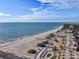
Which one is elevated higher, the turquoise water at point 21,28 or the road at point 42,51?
the turquoise water at point 21,28

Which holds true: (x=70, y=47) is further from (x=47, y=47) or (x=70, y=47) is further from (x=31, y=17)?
(x=31, y=17)

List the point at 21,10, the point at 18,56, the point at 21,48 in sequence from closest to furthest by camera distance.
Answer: the point at 21,10
the point at 18,56
the point at 21,48

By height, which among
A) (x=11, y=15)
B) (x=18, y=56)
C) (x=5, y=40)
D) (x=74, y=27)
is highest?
(x=11, y=15)

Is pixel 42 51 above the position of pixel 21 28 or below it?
below

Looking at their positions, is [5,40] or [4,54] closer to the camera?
[4,54]

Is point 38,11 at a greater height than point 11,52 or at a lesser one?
greater

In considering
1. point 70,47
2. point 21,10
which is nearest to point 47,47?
point 70,47

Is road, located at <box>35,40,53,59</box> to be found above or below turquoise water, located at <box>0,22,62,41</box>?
below

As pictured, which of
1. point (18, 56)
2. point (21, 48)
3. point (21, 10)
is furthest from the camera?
point (21, 48)
